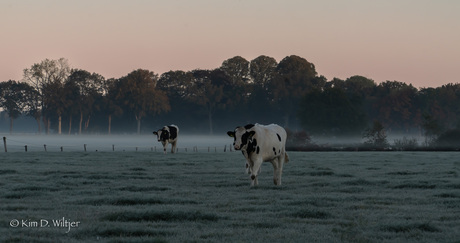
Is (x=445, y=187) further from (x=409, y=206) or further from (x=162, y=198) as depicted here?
(x=162, y=198)

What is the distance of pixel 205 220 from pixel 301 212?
243cm

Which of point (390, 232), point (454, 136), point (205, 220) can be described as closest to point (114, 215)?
point (205, 220)

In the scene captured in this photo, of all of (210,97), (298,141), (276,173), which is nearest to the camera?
(276,173)

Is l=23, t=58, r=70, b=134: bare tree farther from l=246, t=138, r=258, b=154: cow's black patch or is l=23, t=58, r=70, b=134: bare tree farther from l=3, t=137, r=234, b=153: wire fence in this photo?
l=246, t=138, r=258, b=154: cow's black patch

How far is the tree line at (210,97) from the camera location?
150m

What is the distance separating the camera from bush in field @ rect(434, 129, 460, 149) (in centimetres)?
7888

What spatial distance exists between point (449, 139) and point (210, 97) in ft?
277

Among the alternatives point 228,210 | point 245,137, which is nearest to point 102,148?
point 245,137

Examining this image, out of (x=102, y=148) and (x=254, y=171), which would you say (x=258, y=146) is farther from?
(x=102, y=148)

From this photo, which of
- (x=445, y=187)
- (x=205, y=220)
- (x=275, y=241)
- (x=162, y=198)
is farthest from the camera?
(x=445, y=187)

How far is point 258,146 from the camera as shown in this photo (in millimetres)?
22453

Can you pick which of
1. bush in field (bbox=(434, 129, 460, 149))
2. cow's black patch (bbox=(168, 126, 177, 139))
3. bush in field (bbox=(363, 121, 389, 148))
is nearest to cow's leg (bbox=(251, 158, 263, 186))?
cow's black patch (bbox=(168, 126, 177, 139))

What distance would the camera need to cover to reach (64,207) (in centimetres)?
1586

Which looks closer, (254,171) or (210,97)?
(254,171)
